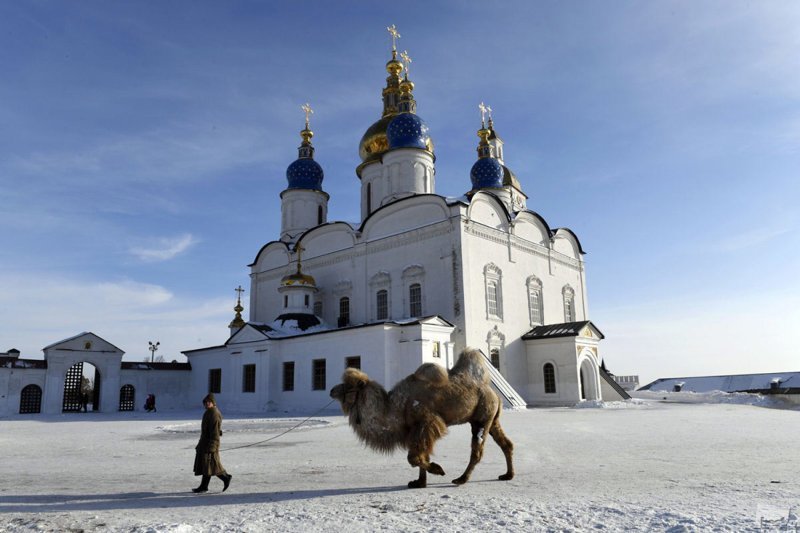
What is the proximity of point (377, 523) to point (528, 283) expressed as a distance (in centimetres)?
2159

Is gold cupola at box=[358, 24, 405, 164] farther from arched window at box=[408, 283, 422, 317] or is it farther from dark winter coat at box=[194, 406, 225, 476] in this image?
dark winter coat at box=[194, 406, 225, 476]

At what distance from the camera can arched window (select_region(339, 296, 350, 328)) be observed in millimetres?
25938

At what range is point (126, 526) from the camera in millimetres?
4352

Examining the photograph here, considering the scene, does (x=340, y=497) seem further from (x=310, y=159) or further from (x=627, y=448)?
(x=310, y=159)

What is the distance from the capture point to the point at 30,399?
24.0 metres

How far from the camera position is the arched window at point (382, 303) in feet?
80.2

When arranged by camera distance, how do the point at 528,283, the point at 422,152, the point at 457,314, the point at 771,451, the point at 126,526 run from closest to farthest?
1. the point at 126,526
2. the point at 771,451
3. the point at 457,314
4. the point at 528,283
5. the point at 422,152

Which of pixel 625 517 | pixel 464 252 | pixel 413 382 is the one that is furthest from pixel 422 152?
pixel 625 517

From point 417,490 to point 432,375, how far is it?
1.12 m

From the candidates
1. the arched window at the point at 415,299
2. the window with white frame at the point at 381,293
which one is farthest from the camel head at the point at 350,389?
the window with white frame at the point at 381,293

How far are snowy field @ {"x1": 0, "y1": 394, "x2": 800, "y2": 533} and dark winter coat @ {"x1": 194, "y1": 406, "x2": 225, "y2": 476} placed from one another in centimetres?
26

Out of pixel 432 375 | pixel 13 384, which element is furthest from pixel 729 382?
pixel 13 384

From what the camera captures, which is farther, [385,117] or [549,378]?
[385,117]

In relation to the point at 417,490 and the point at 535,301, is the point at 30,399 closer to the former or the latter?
the point at 535,301
